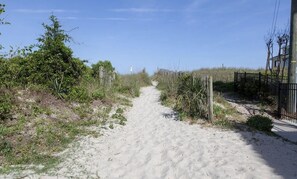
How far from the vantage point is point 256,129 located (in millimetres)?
10156

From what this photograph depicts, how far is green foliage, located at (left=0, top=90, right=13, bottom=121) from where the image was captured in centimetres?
916

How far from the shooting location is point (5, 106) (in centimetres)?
914

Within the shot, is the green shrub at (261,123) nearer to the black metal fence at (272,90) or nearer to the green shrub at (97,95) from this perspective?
the black metal fence at (272,90)

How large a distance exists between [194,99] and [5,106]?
5728 millimetres

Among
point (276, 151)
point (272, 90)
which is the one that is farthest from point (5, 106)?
point (272, 90)

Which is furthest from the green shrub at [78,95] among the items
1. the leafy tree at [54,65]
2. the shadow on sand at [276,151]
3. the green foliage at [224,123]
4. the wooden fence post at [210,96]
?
the shadow on sand at [276,151]

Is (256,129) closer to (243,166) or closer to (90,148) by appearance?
(243,166)

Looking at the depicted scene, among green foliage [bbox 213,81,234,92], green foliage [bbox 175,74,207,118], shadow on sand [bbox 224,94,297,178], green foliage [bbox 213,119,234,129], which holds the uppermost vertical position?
green foliage [bbox 175,74,207,118]

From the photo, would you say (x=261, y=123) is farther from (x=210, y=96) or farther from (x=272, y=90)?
(x=272, y=90)

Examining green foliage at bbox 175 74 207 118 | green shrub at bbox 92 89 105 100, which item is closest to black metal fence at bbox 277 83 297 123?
green foliage at bbox 175 74 207 118

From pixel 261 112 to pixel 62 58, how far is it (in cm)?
833

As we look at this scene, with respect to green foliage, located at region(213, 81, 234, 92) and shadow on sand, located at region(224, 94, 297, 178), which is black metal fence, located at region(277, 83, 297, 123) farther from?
green foliage, located at region(213, 81, 234, 92)

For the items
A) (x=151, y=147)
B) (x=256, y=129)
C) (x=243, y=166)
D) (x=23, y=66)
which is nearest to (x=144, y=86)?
(x=23, y=66)

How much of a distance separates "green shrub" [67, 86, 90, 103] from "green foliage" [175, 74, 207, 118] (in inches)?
135
